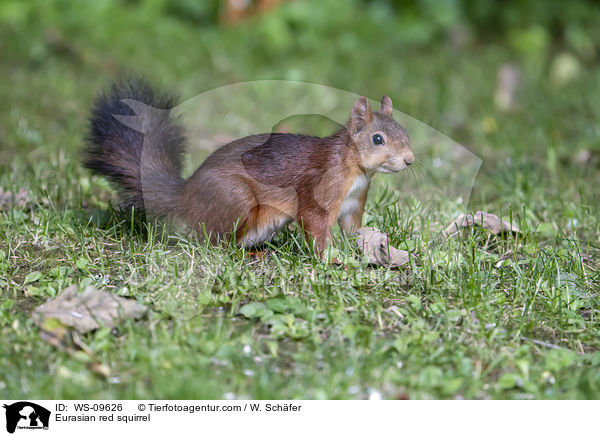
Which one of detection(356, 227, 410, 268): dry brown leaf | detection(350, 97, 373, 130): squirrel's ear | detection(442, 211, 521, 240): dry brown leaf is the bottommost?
detection(356, 227, 410, 268): dry brown leaf

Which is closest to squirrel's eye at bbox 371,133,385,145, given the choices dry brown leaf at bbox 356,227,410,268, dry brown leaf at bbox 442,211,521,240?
dry brown leaf at bbox 356,227,410,268

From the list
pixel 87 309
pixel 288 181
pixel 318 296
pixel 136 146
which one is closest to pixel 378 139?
pixel 288 181

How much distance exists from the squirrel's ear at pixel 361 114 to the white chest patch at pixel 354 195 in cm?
20

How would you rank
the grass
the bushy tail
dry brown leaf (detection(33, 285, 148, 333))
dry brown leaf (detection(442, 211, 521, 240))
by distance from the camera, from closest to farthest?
the grass, dry brown leaf (detection(33, 285, 148, 333)), the bushy tail, dry brown leaf (detection(442, 211, 521, 240))

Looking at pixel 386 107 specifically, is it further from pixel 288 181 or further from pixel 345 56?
pixel 345 56

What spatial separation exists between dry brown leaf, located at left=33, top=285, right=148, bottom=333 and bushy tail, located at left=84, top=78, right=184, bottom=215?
1.98ft

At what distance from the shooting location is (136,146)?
130 inches

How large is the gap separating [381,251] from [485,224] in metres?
0.63

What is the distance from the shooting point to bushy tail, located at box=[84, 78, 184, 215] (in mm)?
3244

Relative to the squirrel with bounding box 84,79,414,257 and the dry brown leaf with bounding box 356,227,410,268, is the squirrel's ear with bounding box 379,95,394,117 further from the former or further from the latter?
the dry brown leaf with bounding box 356,227,410,268

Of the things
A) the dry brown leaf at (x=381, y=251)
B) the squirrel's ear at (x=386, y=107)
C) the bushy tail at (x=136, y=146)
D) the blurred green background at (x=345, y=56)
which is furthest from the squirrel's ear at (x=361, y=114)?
the blurred green background at (x=345, y=56)

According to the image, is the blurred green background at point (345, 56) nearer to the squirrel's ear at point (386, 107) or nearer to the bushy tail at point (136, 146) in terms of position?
the bushy tail at point (136, 146)

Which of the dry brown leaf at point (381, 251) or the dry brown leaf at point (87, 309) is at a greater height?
the dry brown leaf at point (381, 251)

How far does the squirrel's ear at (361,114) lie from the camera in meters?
2.96
